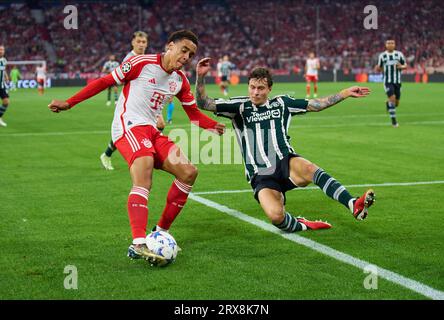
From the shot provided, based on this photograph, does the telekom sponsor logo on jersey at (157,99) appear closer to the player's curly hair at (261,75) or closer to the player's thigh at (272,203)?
the player's curly hair at (261,75)

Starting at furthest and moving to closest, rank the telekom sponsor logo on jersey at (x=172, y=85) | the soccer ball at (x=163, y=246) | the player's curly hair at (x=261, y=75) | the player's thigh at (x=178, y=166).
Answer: the player's curly hair at (x=261, y=75) → the telekom sponsor logo on jersey at (x=172, y=85) → the player's thigh at (x=178, y=166) → the soccer ball at (x=163, y=246)

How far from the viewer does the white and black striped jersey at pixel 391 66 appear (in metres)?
20.3

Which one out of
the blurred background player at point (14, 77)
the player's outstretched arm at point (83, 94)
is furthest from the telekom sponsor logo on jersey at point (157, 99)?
the blurred background player at point (14, 77)

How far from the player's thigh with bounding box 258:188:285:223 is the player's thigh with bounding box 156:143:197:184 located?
0.88 metres

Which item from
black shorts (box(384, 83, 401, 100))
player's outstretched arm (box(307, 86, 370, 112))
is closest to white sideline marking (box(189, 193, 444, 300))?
player's outstretched arm (box(307, 86, 370, 112))

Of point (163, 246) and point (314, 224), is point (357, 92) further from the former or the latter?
point (163, 246)

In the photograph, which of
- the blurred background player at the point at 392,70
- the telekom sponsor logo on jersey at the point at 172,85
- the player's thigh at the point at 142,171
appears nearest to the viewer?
the player's thigh at the point at 142,171

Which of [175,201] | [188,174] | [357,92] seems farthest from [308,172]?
[175,201]

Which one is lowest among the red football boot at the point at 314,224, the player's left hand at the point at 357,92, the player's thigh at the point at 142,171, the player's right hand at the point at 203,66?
the red football boot at the point at 314,224

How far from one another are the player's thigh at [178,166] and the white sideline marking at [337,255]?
120 cm

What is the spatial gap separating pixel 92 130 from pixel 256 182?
12.4 meters

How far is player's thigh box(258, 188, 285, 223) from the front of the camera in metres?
7.23
